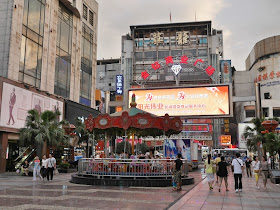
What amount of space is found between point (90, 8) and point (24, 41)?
59.4 feet

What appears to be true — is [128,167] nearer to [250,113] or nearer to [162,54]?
[250,113]

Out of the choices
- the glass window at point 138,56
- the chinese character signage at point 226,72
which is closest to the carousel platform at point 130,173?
the chinese character signage at point 226,72

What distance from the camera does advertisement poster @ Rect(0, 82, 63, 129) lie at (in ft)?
85.1

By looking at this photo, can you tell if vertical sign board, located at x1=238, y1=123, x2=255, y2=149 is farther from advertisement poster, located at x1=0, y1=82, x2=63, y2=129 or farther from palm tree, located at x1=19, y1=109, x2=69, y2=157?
palm tree, located at x1=19, y1=109, x2=69, y2=157

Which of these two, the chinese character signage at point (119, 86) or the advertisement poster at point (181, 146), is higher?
the chinese character signage at point (119, 86)

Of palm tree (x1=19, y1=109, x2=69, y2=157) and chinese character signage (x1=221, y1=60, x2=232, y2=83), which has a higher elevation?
chinese character signage (x1=221, y1=60, x2=232, y2=83)

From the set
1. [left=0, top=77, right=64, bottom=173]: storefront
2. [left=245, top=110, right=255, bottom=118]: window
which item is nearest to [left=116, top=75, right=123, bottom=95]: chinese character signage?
[left=245, top=110, right=255, bottom=118]: window

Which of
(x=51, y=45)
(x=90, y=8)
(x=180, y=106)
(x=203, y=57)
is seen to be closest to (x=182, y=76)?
(x=203, y=57)

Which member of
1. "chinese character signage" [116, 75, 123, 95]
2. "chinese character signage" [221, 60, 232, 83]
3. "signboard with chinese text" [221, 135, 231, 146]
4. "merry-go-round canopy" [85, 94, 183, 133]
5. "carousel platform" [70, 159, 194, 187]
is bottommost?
"carousel platform" [70, 159, 194, 187]

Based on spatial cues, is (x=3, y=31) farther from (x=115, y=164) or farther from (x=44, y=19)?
(x=115, y=164)

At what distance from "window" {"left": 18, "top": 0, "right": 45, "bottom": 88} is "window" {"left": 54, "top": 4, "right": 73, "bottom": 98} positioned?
142 inches

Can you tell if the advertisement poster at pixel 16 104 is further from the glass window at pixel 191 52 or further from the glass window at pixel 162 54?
the glass window at pixel 191 52

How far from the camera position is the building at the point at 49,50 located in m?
27.5

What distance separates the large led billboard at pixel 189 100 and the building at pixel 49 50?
9.35 metres
